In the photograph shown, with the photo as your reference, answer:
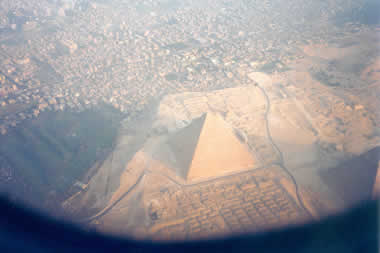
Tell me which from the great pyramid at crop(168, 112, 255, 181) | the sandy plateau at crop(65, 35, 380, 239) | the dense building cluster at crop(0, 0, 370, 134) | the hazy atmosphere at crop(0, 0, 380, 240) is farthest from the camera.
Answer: the dense building cluster at crop(0, 0, 370, 134)

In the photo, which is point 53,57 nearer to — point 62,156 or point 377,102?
point 62,156

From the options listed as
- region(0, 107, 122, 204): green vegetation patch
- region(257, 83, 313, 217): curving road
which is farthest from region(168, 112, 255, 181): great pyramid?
region(0, 107, 122, 204): green vegetation patch

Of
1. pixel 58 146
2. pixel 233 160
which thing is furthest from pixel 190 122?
pixel 58 146

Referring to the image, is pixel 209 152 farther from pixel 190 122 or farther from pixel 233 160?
pixel 190 122

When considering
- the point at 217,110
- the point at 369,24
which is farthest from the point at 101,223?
the point at 369,24

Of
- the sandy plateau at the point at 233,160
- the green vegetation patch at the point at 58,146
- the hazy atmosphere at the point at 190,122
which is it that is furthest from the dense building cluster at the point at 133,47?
the sandy plateau at the point at 233,160

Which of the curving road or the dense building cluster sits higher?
the dense building cluster

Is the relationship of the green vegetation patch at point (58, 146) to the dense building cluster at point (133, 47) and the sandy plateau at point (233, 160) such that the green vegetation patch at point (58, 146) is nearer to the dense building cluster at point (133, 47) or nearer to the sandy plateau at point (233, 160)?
the dense building cluster at point (133, 47)

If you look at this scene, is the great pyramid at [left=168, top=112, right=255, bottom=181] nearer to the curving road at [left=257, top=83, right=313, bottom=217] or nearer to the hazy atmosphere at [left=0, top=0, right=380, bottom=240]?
the hazy atmosphere at [left=0, top=0, right=380, bottom=240]

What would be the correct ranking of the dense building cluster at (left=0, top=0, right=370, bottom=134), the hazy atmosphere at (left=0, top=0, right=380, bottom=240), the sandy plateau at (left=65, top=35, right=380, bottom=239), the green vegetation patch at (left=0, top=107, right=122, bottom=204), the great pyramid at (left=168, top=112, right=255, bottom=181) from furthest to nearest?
the dense building cluster at (left=0, top=0, right=370, bottom=134) → the green vegetation patch at (left=0, top=107, right=122, bottom=204) → the great pyramid at (left=168, top=112, right=255, bottom=181) → the hazy atmosphere at (left=0, top=0, right=380, bottom=240) → the sandy plateau at (left=65, top=35, right=380, bottom=239)
